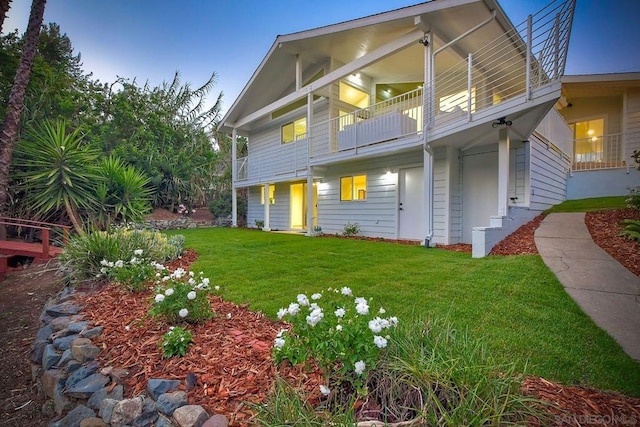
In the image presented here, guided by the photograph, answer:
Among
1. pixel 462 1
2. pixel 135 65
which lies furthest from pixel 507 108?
pixel 135 65

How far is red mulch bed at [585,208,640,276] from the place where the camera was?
4.32 m

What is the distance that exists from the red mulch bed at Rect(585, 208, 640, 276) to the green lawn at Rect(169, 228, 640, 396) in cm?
109

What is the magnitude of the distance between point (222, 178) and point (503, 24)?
1482 cm

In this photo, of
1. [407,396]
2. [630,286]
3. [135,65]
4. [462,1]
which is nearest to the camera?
[407,396]

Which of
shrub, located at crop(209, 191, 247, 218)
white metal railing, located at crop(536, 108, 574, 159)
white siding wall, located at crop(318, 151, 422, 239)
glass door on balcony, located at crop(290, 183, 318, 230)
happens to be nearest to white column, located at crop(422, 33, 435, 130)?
white siding wall, located at crop(318, 151, 422, 239)

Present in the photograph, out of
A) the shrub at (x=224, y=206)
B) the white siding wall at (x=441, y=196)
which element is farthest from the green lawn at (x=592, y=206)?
the shrub at (x=224, y=206)

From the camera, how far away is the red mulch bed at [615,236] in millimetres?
4319

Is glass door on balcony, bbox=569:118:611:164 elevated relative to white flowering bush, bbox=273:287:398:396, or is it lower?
elevated

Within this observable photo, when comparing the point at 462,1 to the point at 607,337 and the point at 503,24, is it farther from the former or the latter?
the point at 607,337

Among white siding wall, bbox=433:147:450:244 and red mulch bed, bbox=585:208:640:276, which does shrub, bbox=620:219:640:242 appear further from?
white siding wall, bbox=433:147:450:244

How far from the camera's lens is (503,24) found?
7789mm

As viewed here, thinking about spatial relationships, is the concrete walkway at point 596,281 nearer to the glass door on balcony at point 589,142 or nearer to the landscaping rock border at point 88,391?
the landscaping rock border at point 88,391

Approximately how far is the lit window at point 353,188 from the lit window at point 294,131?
286 cm

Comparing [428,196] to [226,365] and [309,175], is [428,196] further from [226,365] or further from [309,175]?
[226,365]
